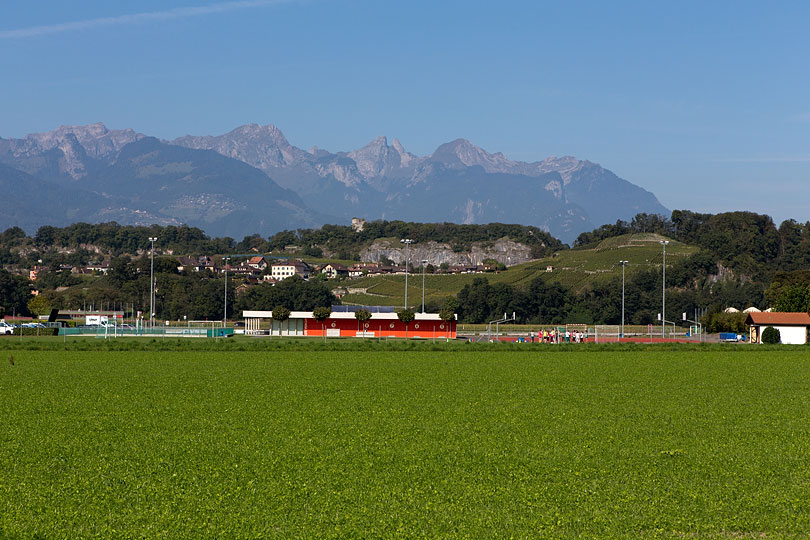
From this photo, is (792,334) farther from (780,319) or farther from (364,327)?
(364,327)

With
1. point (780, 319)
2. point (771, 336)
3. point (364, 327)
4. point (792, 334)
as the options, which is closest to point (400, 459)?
point (771, 336)

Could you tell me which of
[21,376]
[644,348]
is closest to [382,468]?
[21,376]

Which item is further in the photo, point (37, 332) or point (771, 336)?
point (37, 332)

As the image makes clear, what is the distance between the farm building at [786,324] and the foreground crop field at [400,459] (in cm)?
5009

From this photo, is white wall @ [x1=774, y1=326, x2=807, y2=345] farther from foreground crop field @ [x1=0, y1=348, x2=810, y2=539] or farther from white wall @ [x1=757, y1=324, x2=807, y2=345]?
foreground crop field @ [x1=0, y1=348, x2=810, y2=539]

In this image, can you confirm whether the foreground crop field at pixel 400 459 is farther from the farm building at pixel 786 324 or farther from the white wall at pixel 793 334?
the farm building at pixel 786 324

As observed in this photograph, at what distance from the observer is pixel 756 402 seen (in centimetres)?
2714

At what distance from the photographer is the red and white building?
85625mm

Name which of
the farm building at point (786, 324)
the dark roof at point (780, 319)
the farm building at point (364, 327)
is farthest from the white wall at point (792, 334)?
the farm building at point (364, 327)

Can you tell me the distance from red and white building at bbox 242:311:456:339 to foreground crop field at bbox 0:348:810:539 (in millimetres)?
52425

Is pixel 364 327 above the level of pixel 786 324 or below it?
below

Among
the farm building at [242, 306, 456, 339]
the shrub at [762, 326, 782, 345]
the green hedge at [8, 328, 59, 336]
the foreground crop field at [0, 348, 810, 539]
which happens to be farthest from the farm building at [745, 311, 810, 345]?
the green hedge at [8, 328, 59, 336]

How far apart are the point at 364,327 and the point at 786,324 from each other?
3727 cm

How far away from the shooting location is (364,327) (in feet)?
282
